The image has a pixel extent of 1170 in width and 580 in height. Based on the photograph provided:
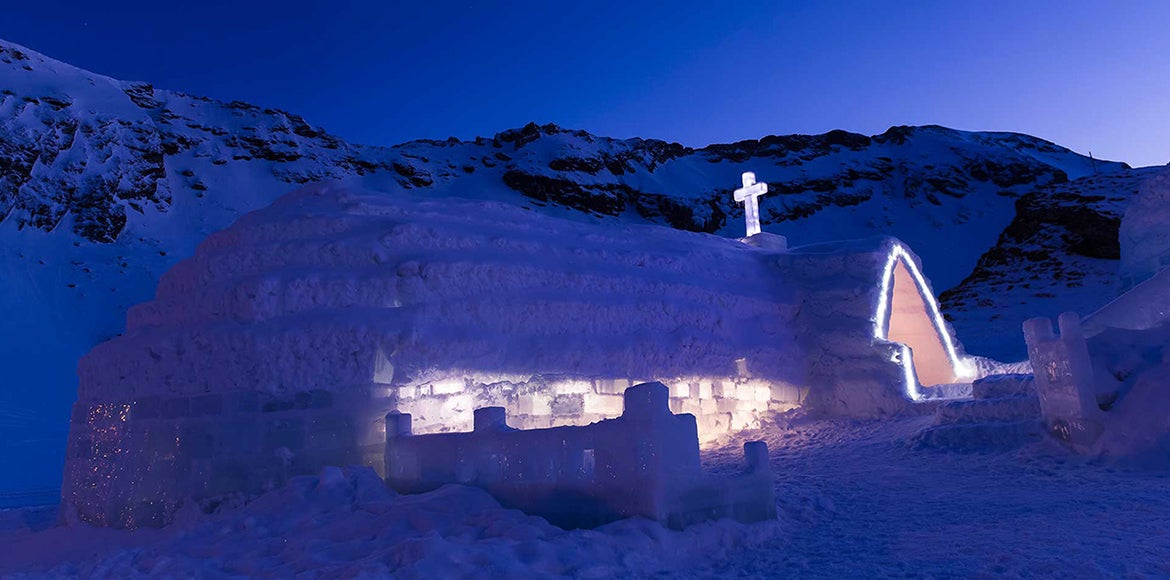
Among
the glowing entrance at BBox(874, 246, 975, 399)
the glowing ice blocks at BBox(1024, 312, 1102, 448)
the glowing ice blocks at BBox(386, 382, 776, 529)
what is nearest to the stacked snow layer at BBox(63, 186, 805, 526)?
the glowing ice blocks at BBox(386, 382, 776, 529)

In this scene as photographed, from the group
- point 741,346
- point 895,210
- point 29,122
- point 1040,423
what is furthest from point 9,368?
point 895,210

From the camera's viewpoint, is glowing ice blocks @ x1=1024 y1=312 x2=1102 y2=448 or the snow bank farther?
glowing ice blocks @ x1=1024 y1=312 x2=1102 y2=448

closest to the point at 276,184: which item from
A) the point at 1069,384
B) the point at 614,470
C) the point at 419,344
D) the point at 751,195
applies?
the point at 751,195

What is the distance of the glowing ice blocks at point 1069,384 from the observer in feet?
24.9

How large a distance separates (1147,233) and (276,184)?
4372cm

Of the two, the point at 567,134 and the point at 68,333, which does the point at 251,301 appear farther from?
the point at 567,134

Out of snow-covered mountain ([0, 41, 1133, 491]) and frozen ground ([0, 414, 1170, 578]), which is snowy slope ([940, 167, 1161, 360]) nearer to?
snow-covered mountain ([0, 41, 1133, 491])

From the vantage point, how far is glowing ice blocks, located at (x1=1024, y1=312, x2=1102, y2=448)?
758 cm

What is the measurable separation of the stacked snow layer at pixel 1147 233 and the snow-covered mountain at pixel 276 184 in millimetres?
7930

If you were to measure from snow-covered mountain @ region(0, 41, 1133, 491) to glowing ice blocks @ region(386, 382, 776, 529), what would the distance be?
660 inches

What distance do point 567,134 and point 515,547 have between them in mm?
67316

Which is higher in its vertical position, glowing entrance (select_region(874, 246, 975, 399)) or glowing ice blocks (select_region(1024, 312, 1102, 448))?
glowing entrance (select_region(874, 246, 975, 399))

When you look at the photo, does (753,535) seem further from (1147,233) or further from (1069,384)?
(1147,233)

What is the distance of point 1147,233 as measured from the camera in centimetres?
1476
